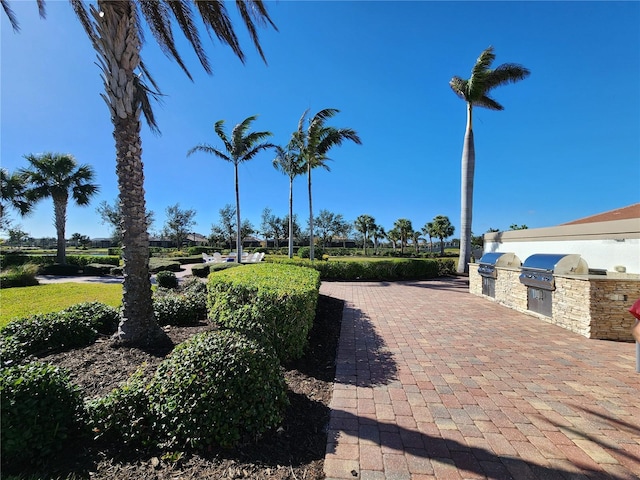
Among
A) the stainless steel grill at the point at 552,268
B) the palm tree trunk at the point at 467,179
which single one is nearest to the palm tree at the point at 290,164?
the palm tree trunk at the point at 467,179

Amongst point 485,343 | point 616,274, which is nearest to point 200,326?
point 485,343

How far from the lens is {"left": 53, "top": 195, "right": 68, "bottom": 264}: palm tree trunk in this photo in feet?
58.9

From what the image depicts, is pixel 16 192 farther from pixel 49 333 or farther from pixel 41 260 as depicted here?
pixel 49 333

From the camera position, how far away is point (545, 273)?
6.42 m

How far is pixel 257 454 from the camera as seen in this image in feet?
7.01

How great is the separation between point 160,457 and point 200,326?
3522mm

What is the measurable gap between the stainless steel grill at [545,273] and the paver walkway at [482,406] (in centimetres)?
97

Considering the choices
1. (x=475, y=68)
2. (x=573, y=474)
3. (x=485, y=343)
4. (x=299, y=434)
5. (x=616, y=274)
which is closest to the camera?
(x=573, y=474)

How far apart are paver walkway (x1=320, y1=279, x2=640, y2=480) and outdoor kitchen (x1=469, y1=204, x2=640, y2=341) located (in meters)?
0.47

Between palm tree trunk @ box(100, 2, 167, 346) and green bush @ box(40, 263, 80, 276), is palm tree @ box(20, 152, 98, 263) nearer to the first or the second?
green bush @ box(40, 263, 80, 276)

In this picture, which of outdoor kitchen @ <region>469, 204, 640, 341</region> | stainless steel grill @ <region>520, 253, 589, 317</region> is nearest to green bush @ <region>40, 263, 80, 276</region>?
outdoor kitchen @ <region>469, 204, 640, 341</region>

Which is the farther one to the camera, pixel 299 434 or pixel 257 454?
pixel 299 434

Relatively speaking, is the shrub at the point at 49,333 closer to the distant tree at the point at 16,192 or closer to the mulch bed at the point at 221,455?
the mulch bed at the point at 221,455

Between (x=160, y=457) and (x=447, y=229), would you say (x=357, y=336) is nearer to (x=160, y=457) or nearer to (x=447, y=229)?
(x=160, y=457)
